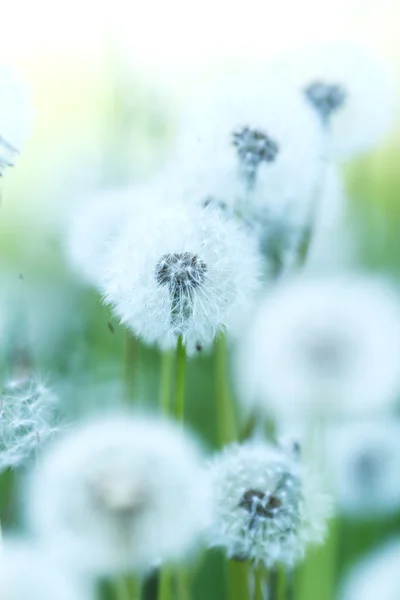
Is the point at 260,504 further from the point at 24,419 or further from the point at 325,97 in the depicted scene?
the point at 325,97

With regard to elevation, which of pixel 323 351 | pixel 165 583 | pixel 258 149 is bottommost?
pixel 165 583

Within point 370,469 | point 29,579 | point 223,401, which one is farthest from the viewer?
point 370,469

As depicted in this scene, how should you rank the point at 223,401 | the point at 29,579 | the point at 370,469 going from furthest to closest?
the point at 370,469
the point at 223,401
the point at 29,579

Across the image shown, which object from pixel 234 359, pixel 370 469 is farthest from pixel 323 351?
pixel 370 469

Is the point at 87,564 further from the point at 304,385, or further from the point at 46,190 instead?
the point at 46,190

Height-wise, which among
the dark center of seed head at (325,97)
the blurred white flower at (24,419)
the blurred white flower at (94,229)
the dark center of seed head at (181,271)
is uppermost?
the dark center of seed head at (325,97)

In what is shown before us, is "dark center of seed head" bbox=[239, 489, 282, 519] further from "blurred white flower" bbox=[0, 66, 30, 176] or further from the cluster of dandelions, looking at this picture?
"blurred white flower" bbox=[0, 66, 30, 176]

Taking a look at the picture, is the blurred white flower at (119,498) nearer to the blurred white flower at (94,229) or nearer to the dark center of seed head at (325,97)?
the blurred white flower at (94,229)

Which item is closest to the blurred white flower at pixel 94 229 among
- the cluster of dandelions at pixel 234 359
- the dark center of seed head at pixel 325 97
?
the cluster of dandelions at pixel 234 359
